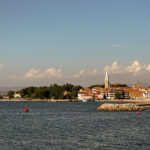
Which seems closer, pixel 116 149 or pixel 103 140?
pixel 116 149

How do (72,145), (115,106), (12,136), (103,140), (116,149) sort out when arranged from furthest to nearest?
(115,106) < (12,136) < (103,140) < (72,145) < (116,149)

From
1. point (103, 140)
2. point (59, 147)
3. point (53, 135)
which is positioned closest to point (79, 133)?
point (53, 135)

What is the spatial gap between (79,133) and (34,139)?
6.72m

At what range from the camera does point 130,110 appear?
86188 millimetres

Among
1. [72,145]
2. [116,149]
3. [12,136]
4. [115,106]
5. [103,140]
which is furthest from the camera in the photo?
[115,106]

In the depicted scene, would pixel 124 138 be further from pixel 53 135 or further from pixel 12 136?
pixel 12 136

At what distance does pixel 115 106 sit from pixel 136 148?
185 ft

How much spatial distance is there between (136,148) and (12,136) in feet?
47.5

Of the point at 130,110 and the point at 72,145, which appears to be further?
the point at 130,110

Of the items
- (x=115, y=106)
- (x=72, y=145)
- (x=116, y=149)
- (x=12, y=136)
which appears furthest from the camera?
(x=115, y=106)

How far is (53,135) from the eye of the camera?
122 feet

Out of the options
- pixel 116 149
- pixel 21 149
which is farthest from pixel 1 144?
pixel 116 149

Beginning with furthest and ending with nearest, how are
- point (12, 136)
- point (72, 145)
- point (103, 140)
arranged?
point (12, 136), point (103, 140), point (72, 145)

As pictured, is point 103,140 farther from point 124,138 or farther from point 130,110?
point 130,110
